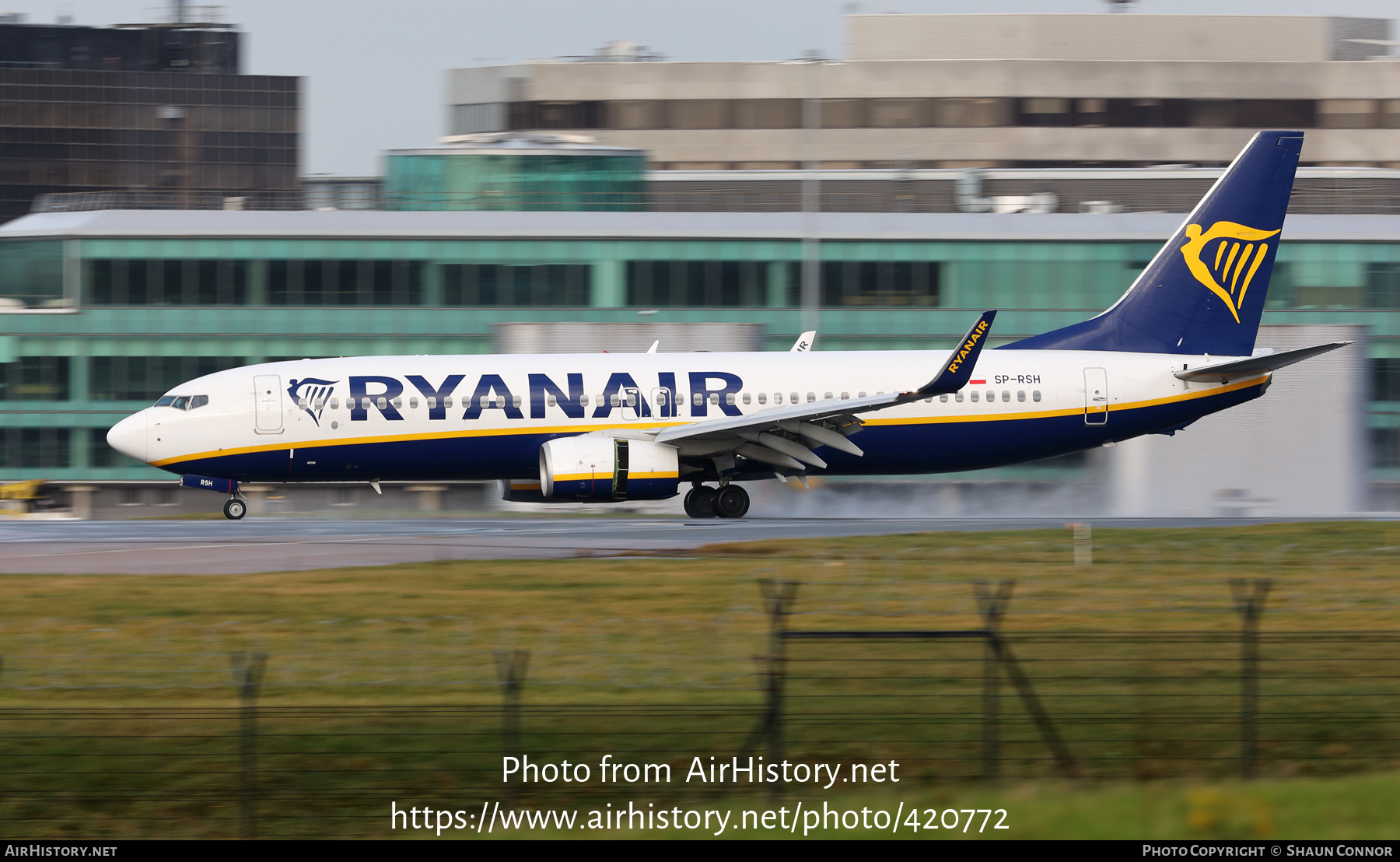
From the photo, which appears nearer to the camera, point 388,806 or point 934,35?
A: point 388,806

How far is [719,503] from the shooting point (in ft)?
111

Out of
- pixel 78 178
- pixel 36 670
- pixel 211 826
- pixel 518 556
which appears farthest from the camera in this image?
pixel 78 178

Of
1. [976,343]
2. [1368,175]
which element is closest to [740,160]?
[1368,175]

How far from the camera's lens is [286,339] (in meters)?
49.8

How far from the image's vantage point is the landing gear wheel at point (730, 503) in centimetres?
3375

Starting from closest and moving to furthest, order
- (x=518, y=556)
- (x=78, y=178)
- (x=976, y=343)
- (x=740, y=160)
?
(x=518, y=556) → (x=976, y=343) → (x=740, y=160) → (x=78, y=178)

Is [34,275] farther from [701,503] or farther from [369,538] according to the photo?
[701,503]

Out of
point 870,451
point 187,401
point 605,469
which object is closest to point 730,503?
point 870,451

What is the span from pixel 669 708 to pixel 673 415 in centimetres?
2108

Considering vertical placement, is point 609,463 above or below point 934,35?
below

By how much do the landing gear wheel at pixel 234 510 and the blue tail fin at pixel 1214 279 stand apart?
1741 centimetres

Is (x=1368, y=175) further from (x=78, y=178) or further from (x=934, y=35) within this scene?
(x=78, y=178)

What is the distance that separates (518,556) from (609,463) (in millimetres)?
6093

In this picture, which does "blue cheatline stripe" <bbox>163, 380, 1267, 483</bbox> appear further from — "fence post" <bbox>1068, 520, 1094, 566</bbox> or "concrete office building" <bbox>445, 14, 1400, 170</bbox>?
"concrete office building" <bbox>445, 14, 1400, 170</bbox>
